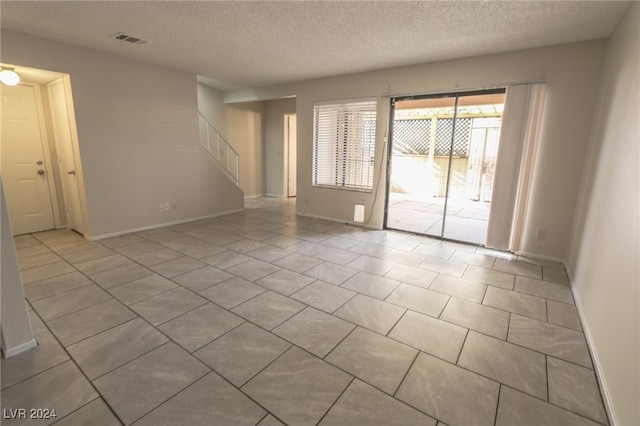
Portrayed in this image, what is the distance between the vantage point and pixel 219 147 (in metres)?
7.04

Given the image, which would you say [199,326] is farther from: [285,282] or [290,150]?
[290,150]

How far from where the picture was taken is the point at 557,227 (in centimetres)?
362

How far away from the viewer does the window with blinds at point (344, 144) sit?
5000mm

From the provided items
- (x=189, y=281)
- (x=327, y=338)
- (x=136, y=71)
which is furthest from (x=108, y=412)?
(x=136, y=71)

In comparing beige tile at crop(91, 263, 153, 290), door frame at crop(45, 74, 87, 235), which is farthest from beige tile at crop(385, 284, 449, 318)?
door frame at crop(45, 74, 87, 235)

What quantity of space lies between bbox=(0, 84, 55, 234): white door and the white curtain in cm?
653

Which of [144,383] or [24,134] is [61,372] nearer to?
[144,383]

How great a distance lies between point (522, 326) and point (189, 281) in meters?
2.96

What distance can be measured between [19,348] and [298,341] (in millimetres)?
1797

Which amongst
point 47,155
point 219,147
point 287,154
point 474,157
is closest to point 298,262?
point 47,155

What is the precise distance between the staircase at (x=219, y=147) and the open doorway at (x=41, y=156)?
257 cm

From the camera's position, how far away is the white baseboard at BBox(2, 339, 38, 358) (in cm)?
187

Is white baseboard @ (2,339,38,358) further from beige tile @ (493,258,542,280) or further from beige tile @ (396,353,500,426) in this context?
beige tile @ (493,258,542,280)

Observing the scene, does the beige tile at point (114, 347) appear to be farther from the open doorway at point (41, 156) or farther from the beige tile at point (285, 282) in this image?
the open doorway at point (41, 156)
